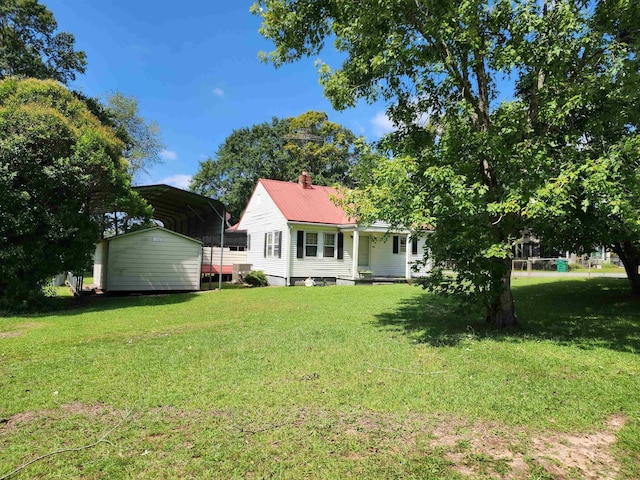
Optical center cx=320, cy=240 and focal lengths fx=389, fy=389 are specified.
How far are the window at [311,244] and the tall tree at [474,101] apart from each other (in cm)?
1051

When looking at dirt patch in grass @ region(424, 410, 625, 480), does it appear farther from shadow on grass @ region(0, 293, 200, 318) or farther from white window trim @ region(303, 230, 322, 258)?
white window trim @ region(303, 230, 322, 258)

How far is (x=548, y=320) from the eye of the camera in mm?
8352

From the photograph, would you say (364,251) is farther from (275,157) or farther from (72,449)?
(275,157)

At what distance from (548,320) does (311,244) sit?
10850 millimetres

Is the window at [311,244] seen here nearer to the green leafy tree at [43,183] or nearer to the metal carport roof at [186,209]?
the metal carport roof at [186,209]

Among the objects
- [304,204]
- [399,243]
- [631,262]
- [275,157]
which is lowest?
[631,262]

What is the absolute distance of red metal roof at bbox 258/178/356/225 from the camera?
17734mm

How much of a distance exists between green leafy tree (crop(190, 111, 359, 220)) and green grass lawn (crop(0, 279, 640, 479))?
29.1 meters

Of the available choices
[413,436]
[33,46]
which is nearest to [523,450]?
[413,436]

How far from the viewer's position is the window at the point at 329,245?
18.0m

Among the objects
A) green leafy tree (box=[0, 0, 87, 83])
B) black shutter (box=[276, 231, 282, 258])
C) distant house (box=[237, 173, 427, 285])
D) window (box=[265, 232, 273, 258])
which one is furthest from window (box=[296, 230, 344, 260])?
green leafy tree (box=[0, 0, 87, 83])

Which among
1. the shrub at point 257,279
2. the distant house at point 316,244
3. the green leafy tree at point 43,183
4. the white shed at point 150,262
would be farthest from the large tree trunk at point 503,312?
the shrub at point 257,279

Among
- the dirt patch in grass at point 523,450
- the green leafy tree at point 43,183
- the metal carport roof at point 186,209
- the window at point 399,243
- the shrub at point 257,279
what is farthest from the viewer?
the window at point 399,243

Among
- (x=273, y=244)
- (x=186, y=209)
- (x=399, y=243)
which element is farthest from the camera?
(x=186, y=209)
